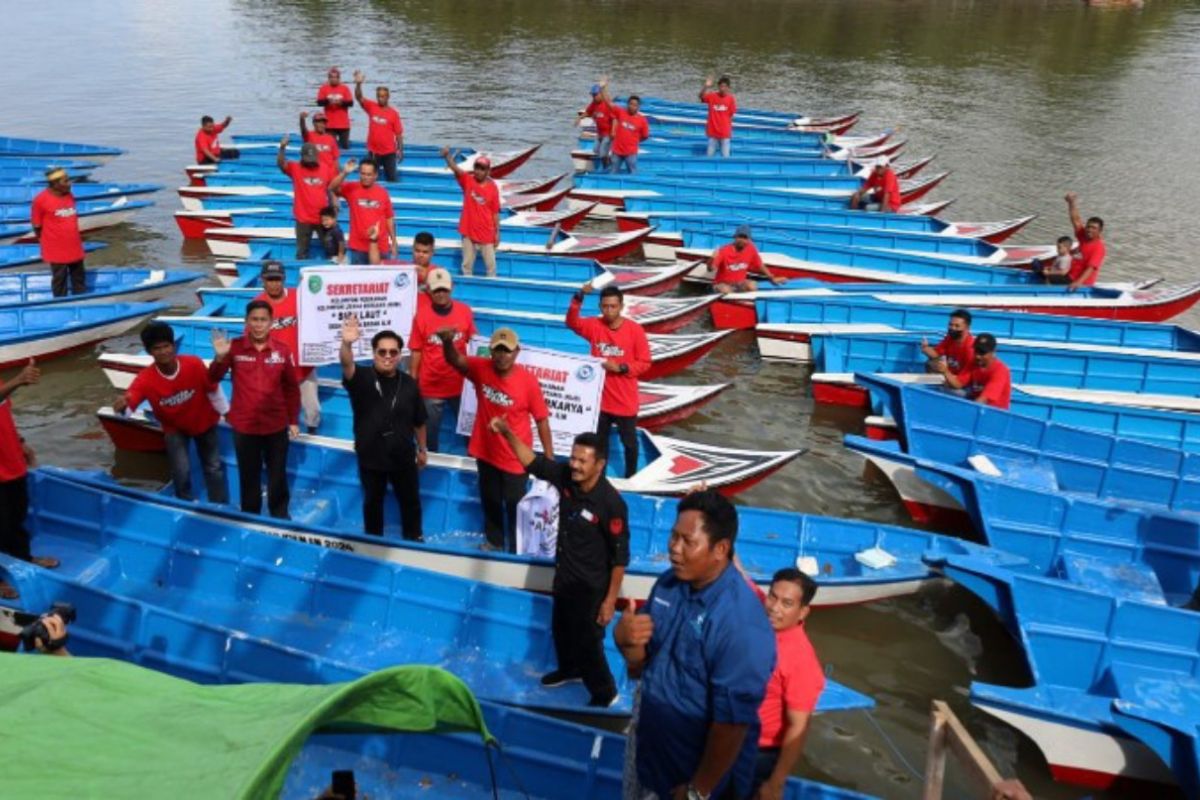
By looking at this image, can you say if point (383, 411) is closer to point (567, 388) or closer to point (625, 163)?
point (567, 388)

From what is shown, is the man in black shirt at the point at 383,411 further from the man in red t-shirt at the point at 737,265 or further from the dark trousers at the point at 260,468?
the man in red t-shirt at the point at 737,265

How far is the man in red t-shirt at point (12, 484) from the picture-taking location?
802cm

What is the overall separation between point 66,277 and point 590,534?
12.6m

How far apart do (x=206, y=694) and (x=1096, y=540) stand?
8.52 metres

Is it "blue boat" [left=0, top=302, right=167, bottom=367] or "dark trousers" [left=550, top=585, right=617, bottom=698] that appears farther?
"blue boat" [left=0, top=302, right=167, bottom=367]

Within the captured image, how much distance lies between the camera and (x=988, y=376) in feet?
39.0

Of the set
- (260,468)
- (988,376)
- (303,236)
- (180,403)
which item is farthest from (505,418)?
(303,236)

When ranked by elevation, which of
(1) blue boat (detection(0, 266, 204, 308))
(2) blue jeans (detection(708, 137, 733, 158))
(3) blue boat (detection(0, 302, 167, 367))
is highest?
(2) blue jeans (detection(708, 137, 733, 158))

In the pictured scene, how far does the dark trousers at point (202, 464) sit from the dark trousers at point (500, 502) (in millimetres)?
2602

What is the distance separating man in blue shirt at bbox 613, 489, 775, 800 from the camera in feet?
14.2

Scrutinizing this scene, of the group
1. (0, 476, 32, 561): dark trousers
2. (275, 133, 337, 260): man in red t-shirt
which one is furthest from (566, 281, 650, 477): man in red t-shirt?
(275, 133, 337, 260): man in red t-shirt

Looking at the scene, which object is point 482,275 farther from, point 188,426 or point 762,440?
point 188,426

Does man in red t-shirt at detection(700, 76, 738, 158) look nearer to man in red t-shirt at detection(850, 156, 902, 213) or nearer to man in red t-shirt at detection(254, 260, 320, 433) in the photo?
man in red t-shirt at detection(850, 156, 902, 213)

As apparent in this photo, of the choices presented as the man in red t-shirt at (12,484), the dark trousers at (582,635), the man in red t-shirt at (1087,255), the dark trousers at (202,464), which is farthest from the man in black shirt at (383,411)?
the man in red t-shirt at (1087,255)
